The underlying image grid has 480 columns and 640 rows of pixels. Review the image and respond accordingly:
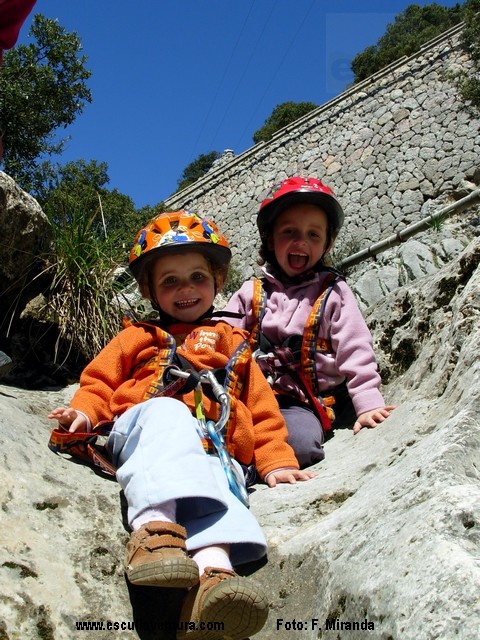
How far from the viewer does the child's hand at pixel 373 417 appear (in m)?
2.72

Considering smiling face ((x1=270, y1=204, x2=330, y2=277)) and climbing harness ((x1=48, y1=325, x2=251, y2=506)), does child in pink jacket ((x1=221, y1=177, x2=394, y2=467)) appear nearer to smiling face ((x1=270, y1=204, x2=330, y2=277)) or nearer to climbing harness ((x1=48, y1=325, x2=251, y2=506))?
smiling face ((x1=270, y1=204, x2=330, y2=277))

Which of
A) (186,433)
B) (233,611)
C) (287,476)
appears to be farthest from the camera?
(287,476)

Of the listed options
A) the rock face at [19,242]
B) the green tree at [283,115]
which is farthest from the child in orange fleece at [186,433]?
the green tree at [283,115]

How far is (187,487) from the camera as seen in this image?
6.28 feet

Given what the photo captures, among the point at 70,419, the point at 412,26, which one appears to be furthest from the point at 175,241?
the point at 412,26

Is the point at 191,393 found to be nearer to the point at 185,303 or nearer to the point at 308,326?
the point at 185,303

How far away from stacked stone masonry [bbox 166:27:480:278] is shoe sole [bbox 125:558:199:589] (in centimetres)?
1705

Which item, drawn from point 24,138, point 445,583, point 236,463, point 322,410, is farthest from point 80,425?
point 24,138

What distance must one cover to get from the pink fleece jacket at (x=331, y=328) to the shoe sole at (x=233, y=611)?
4.75 feet

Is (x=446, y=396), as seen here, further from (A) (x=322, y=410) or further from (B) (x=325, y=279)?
(B) (x=325, y=279)

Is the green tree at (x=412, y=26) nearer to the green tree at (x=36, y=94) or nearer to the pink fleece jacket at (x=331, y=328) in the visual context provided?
the green tree at (x=36, y=94)

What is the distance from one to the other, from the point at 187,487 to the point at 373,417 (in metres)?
1.12

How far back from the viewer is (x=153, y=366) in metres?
2.76

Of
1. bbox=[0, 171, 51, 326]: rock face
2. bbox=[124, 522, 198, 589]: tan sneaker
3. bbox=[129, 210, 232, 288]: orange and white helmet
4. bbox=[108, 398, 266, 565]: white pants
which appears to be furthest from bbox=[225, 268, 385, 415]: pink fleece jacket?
bbox=[0, 171, 51, 326]: rock face
